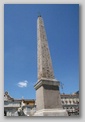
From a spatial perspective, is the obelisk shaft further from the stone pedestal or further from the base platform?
the base platform

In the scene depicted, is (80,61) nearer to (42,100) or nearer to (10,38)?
(42,100)

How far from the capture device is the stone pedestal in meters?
4.12

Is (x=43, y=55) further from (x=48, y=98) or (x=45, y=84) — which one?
(x=48, y=98)

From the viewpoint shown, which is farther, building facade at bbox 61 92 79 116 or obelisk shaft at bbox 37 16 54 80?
obelisk shaft at bbox 37 16 54 80

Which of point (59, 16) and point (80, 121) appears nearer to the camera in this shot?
point (80, 121)

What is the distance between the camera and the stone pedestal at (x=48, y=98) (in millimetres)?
4125

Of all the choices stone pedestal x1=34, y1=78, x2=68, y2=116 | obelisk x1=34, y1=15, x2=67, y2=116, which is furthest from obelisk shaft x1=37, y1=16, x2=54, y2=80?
stone pedestal x1=34, y1=78, x2=68, y2=116

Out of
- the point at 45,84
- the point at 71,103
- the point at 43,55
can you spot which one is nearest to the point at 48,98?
the point at 45,84

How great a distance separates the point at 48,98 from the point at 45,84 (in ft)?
0.80

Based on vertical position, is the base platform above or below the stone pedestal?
below

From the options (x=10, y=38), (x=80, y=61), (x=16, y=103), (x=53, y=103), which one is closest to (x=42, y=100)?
(x=53, y=103)

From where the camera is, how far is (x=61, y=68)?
4.25 metres

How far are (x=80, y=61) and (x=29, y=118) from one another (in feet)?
4.21

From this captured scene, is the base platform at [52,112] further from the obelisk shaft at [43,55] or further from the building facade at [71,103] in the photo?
the obelisk shaft at [43,55]
